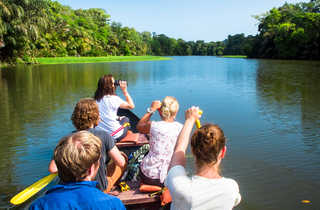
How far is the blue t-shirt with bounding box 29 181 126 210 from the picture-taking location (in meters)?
1.65

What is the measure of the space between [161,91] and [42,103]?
6111mm

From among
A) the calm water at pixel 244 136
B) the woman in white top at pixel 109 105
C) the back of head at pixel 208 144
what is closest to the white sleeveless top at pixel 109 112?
the woman in white top at pixel 109 105

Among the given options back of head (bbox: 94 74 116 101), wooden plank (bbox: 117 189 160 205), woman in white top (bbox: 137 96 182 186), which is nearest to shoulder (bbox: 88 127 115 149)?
woman in white top (bbox: 137 96 182 186)

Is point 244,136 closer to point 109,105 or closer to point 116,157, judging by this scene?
point 109,105

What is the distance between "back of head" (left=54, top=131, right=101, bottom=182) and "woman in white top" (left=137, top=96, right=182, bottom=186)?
4.79ft

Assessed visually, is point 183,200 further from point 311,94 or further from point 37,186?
point 311,94

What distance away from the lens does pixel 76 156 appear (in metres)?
1.67

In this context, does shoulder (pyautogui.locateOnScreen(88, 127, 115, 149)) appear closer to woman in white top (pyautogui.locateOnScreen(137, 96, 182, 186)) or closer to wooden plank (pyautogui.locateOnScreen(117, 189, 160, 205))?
woman in white top (pyautogui.locateOnScreen(137, 96, 182, 186))

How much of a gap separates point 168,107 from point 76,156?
5.33 feet

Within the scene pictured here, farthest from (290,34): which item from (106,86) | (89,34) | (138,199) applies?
(138,199)

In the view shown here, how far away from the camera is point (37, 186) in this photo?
3.40m

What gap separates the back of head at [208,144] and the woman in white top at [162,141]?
1.25m

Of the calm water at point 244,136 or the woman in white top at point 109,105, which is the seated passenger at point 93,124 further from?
the calm water at point 244,136

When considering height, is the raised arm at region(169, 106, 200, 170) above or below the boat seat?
above
